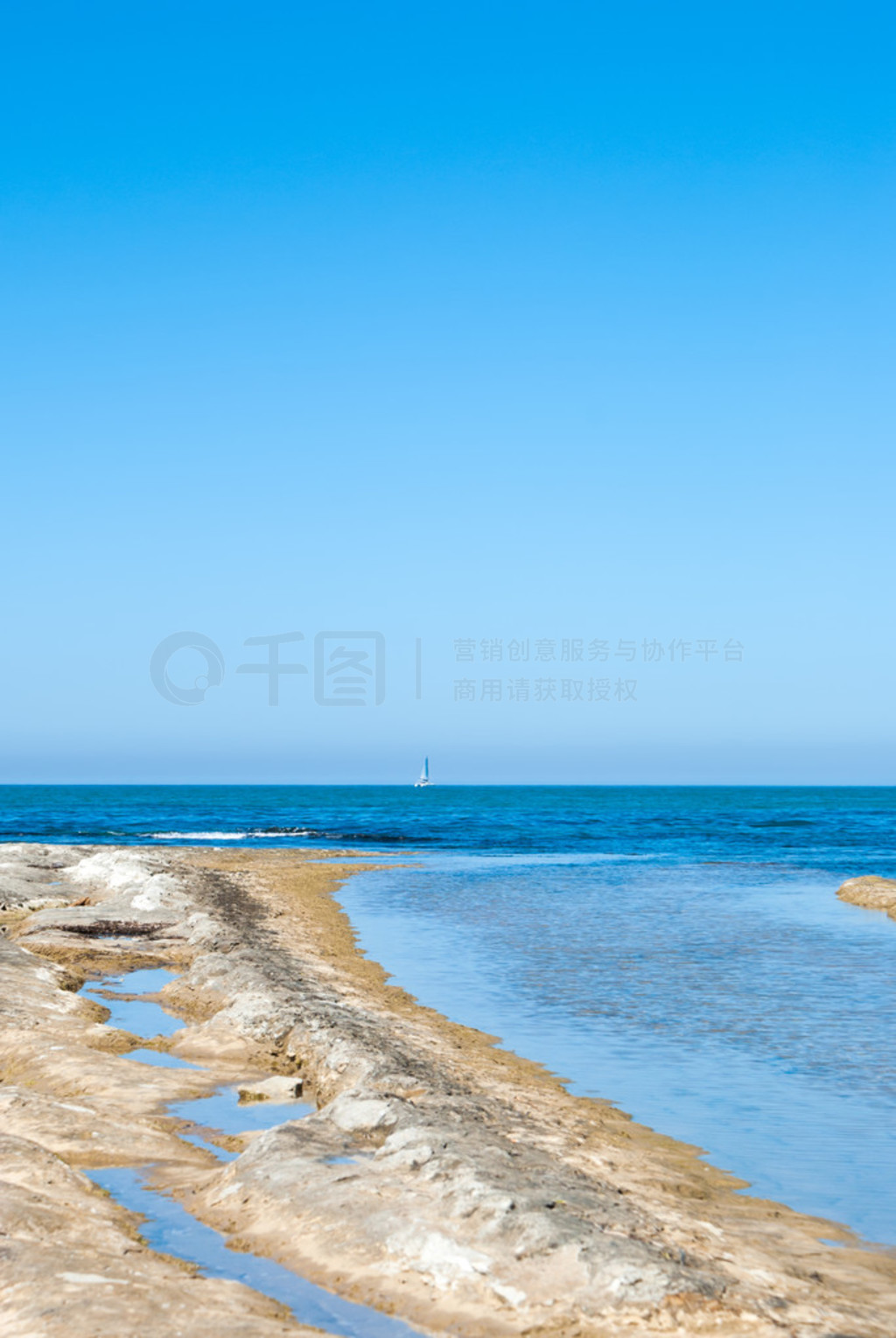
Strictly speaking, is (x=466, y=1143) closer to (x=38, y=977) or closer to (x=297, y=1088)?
(x=297, y=1088)

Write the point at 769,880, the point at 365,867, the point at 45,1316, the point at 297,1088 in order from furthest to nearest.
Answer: the point at 365,867 → the point at 769,880 → the point at 297,1088 → the point at 45,1316

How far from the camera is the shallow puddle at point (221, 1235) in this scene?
17.3 ft

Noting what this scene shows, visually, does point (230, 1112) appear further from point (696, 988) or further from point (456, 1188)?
point (696, 988)

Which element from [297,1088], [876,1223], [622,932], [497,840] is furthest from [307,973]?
[497,840]

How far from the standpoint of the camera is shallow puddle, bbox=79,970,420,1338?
5281mm

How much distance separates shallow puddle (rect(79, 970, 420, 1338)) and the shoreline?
0.11m

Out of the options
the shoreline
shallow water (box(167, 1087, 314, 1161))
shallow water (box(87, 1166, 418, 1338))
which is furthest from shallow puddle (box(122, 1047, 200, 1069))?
shallow water (box(87, 1166, 418, 1338))

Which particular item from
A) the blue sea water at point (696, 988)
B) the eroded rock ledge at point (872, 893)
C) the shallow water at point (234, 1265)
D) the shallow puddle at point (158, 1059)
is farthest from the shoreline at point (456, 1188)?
the eroded rock ledge at point (872, 893)

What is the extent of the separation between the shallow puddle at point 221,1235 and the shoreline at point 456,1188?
0.11 meters

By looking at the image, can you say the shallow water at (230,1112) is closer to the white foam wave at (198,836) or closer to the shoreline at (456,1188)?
the shoreline at (456,1188)

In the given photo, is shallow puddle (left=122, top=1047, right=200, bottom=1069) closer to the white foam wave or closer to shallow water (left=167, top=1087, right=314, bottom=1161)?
shallow water (left=167, top=1087, right=314, bottom=1161)

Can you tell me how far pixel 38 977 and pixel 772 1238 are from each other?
9448mm

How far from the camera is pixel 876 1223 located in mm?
6781

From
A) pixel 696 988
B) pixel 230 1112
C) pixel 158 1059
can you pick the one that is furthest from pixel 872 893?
pixel 230 1112
